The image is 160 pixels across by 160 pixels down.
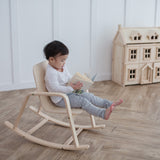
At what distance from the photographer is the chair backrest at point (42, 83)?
220 centimetres

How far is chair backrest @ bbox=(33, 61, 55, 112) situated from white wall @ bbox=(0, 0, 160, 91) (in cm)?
133

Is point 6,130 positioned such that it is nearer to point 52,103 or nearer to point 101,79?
point 52,103

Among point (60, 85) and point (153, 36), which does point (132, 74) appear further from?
point (60, 85)

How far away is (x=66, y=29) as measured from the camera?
12.3 feet

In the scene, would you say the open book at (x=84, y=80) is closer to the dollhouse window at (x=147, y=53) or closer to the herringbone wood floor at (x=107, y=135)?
the herringbone wood floor at (x=107, y=135)

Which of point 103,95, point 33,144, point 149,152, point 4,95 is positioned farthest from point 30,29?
point 149,152

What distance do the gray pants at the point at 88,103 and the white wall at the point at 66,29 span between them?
154cm

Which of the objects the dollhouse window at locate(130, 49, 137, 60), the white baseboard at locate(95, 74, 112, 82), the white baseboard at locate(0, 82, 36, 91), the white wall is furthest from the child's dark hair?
the white baseboard at locate(95, 74, 112, 82)

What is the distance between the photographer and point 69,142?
7.19 ft

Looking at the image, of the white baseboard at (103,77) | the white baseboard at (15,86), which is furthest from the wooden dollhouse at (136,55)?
the white baseboard at (15,86)

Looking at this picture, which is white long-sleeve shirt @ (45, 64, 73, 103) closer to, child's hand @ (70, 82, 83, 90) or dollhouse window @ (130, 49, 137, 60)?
child's hand @ (70, 82, 83, 90)

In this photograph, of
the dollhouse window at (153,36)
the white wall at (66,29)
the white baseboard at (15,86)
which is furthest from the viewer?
the dollhouse window at (153,36)

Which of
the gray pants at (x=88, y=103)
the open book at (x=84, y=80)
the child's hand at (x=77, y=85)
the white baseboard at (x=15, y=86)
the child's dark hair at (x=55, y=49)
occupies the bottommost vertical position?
the white baseboard at (x=15, y=86)

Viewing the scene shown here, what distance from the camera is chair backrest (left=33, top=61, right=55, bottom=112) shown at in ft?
7.21
